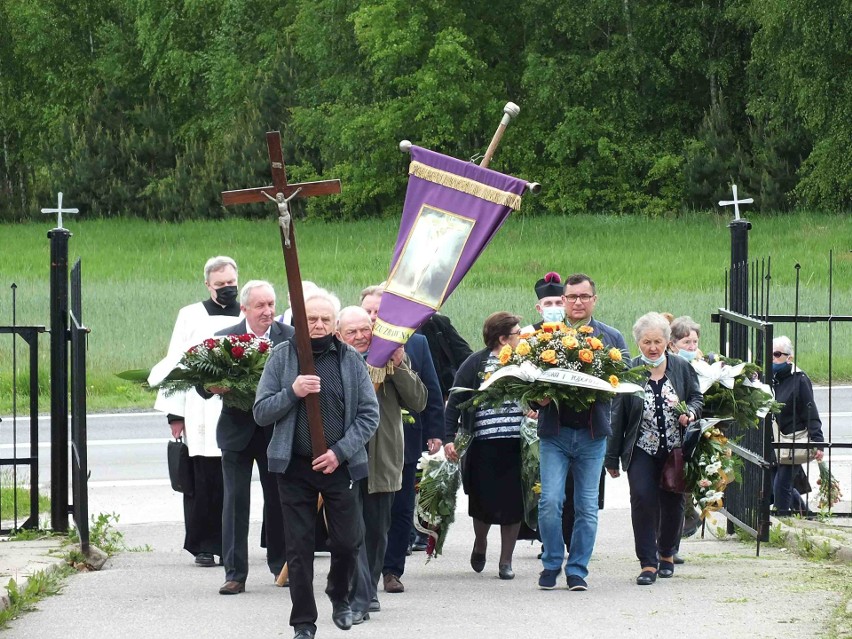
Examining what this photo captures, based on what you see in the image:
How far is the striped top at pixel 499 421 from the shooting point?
9250 mm

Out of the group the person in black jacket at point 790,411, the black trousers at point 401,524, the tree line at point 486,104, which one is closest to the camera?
the black trousers at point 401,524

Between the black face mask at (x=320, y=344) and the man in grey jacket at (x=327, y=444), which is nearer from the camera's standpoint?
the man in grey jacket at (x=327, y=444)

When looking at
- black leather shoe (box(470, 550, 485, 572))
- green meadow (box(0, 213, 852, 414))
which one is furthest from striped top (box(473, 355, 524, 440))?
green meadow (box(0, 213, 852, 414))

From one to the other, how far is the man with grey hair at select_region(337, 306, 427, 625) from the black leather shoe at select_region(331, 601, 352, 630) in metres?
0.35

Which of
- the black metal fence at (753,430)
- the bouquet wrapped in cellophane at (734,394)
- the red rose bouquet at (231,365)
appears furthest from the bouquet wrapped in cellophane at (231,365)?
the black metal fence at (753,430)

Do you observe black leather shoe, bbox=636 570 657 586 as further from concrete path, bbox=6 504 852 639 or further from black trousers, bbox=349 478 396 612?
black trousers, bbox=349 478 396 612

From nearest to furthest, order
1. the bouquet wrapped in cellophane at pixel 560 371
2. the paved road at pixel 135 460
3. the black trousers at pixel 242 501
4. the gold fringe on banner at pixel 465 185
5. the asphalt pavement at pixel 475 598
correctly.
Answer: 1. the asphalt pavement at pixel 475 598
2. the black trousers at pixel 242 501
3. the bouquet wrapped in cellophane at pixel 560 371
4. the gold fringe on banner at pixel 465 185
5. the paved road at pixel 135 460

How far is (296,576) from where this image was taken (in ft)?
23.2

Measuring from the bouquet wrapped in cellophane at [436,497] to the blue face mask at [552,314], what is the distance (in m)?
1.20

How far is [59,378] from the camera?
10281 mm

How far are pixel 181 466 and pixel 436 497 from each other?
155 cm

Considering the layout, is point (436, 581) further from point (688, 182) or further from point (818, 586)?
point (688, 182)

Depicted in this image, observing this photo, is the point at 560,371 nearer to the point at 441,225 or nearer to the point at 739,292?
the point at 441,225

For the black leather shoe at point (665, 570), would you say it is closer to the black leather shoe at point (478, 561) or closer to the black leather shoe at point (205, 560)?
the black leather shoe at point (478, 561)
